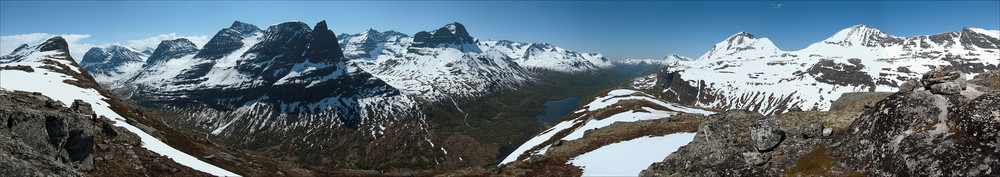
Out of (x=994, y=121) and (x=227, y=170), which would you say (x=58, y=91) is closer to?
(x=227, y=170)

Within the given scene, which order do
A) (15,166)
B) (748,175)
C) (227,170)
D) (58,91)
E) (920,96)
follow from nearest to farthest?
(15,166), (920,96), (748,175), (227,170), (58,91)

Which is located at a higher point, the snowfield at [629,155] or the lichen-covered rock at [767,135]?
the lichen-covered rock at [767,135]

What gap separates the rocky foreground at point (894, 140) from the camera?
13586 mm

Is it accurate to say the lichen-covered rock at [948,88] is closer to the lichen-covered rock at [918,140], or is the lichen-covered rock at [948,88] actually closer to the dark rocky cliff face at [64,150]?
the lichen-covered rock at [918,140]

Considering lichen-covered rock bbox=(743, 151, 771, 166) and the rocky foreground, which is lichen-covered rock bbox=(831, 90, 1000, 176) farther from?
lichen-covered rock bbox=(743, 151, 771, 166)

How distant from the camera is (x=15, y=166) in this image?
48.5 ft

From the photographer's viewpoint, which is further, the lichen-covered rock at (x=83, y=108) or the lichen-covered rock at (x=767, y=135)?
the lichen-covered rock at (x=83, y=108)

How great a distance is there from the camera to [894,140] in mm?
16016

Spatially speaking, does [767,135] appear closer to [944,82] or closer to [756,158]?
[756,158]

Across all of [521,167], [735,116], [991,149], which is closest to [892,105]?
[991,149]

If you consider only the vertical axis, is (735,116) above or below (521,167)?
above

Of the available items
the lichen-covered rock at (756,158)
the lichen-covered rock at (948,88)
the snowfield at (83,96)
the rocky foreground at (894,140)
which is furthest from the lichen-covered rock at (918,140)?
the snowfield at (83,96)

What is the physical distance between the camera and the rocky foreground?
44.6 feet

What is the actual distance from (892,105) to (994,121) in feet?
14.2
